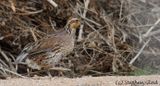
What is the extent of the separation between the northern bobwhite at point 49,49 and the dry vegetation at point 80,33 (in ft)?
0.62

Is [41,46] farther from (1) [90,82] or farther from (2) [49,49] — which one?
(1) [90,82]

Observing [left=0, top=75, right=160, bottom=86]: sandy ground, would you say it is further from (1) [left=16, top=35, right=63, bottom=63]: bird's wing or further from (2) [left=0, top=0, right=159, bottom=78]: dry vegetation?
(2) [left=0, top=0, right=159, bottom=78]: dry vegetation

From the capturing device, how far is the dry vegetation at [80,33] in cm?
669

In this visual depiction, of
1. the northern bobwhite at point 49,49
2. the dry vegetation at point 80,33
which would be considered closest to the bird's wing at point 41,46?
the northern bobwhite at point 49,49

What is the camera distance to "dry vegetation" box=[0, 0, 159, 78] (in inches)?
263

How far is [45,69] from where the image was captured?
21.0ft

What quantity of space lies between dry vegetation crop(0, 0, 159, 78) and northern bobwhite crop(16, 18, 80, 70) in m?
0.19

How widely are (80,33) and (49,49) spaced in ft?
2.61

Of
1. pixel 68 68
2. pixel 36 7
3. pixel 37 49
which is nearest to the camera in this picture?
pixel 37 49

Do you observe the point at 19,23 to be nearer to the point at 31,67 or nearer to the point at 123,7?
the point at 31,67

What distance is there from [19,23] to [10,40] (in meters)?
0.22

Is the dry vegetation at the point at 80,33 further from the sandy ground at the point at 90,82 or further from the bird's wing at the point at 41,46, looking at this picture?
the sandy ground at the point at 90,82

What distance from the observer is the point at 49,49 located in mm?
6242

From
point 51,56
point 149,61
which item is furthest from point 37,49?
point 149,61
